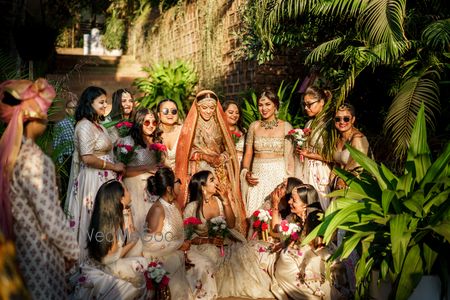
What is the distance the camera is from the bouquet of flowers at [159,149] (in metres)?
7.22

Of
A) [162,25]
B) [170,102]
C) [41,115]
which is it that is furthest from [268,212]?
[162,25]

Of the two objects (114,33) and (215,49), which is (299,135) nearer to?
→ (215,49)

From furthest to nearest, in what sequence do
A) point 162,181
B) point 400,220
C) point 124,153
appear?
point 124,153, point 162,181, point 400,220

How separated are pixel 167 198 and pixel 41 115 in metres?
2.50

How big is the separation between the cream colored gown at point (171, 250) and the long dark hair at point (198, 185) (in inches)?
29.9

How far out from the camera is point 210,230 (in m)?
6.66

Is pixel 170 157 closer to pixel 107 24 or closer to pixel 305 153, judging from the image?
pixel 305 153

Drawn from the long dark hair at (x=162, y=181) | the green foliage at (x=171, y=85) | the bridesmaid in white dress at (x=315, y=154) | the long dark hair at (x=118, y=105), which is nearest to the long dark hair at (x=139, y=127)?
the long dark hair at (x=118, y=105)

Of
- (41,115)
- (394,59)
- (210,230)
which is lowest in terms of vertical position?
(210,230)

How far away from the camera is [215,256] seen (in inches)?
259

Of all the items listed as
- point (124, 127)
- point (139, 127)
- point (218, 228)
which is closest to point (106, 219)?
point (218, 228)

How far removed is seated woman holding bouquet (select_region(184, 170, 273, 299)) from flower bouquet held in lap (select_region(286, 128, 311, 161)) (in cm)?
113

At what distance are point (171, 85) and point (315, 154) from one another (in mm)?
6577

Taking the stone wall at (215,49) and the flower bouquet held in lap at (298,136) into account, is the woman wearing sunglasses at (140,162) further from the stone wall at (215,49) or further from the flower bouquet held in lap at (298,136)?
the stone wall at (215,49)
